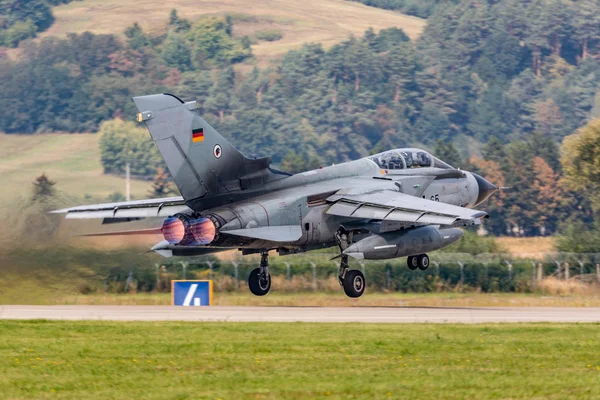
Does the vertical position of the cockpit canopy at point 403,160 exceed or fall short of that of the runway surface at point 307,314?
it exceeds it

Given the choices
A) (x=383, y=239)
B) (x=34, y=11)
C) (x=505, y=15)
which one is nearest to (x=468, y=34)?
(x=505, y=15)

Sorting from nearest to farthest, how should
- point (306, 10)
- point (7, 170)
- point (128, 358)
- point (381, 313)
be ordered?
point (128, 358), point (381, 313), point (7, 170), point (306, 10)

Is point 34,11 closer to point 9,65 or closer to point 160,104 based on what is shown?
point 9,65

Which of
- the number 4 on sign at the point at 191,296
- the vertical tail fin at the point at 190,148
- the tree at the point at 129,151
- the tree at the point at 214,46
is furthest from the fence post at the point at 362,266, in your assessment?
the tree at the point at 214,46

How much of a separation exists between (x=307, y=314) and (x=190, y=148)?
17.2ft

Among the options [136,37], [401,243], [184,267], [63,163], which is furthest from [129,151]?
[401,243]

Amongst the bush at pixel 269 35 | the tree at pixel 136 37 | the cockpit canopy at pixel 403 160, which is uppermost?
the bush at pixel 269 35

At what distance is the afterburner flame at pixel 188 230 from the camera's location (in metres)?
29.8

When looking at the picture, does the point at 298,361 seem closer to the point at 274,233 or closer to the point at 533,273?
the point at 274,233

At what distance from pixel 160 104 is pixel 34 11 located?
16269 cm

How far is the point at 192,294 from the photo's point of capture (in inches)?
1463

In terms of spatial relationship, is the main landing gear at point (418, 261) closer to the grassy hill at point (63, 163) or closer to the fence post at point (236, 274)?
the fence post at point (236, 274)

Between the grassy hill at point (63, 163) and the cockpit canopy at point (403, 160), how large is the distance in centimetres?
5854

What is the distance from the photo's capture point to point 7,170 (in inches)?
4109
